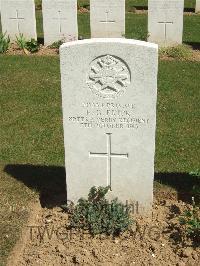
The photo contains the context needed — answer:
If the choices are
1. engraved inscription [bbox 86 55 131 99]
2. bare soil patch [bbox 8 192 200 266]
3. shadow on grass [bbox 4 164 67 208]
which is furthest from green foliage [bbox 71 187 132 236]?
engraved inscription [bbox 86 55 131 99]

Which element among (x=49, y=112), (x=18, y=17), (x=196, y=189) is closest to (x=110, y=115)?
(x=196, y=189)

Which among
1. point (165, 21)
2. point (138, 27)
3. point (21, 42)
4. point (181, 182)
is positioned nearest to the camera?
point (181, 182)

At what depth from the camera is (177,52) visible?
38.5 feet

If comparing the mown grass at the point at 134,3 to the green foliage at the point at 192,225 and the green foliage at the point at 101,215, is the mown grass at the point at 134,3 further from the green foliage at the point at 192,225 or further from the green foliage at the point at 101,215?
the green foliage at the point at 192,225

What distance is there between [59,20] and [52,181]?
778 cm

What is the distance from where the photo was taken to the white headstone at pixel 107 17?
1265 centimetres

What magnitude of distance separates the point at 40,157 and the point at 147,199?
2.05 metres

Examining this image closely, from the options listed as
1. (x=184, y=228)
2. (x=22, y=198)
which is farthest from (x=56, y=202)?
(x=184, y=228)

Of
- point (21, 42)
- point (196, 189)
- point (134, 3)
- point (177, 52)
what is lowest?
point (196, 189)

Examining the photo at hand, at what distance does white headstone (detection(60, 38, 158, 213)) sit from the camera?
14.1ft

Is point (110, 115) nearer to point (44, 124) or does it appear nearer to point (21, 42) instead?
point (44, 124)

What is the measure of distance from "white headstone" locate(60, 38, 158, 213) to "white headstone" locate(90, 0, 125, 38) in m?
8.52

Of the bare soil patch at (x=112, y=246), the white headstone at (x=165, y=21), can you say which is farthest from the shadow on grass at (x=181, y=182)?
the white headstone at (x=165, y=21)

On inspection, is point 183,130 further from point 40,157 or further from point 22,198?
point 22,198
